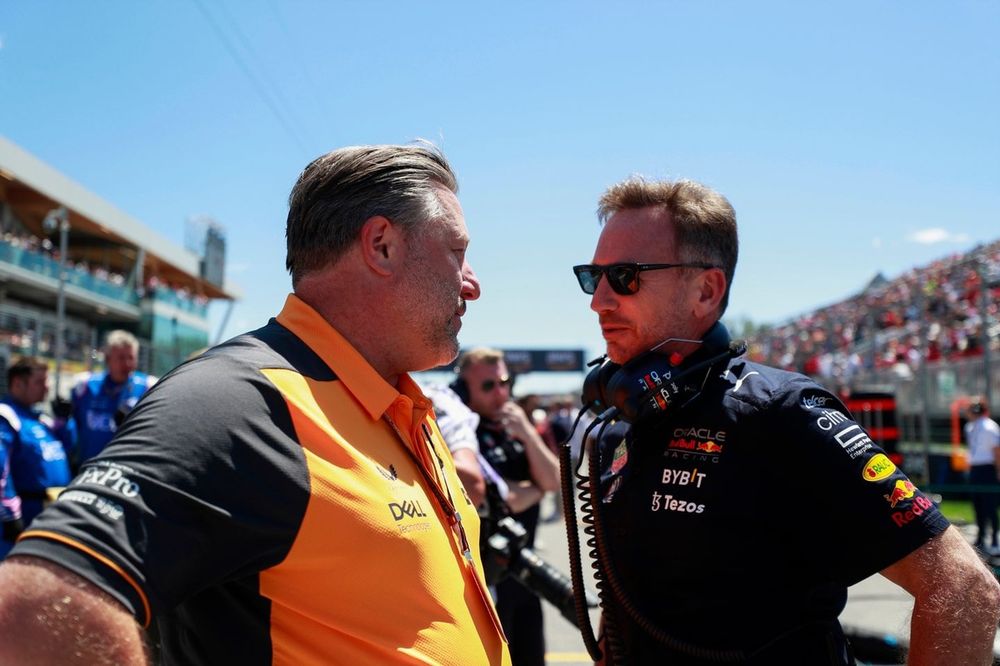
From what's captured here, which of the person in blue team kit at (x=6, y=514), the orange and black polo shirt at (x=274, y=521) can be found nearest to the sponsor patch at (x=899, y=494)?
the orange and black polo shirt at (x=274, y=521)

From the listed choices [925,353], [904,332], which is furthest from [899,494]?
[904,332]

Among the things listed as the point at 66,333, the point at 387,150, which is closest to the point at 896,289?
the point at 66,333

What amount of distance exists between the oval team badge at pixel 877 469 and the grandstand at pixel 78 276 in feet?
68.6

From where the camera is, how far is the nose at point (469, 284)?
196cm

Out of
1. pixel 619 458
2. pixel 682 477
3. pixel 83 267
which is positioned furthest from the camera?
pixel 83 267

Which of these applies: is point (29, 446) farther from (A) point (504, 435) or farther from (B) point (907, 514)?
(B) point (907, 514)

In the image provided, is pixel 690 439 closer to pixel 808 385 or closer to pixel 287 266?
pixel 808 385

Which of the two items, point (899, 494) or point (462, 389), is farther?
point (462, 389)

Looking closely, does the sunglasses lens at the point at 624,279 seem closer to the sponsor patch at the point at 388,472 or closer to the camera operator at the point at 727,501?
the camera operator at the point at 727,501

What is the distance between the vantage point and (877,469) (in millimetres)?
1732

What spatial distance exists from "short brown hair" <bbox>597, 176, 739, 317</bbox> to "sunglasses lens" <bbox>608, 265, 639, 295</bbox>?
0.14m

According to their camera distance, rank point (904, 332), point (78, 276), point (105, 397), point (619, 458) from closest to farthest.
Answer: point (619, 458) → point (105, 397) → point (904, 332) → point (78, 276)

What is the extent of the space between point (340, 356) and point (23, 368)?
6.12 m

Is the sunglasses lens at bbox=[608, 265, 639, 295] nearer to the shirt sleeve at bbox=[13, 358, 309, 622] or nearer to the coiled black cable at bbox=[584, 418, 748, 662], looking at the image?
the coiled black cable at bbox=[584, 418, 748, 662]
